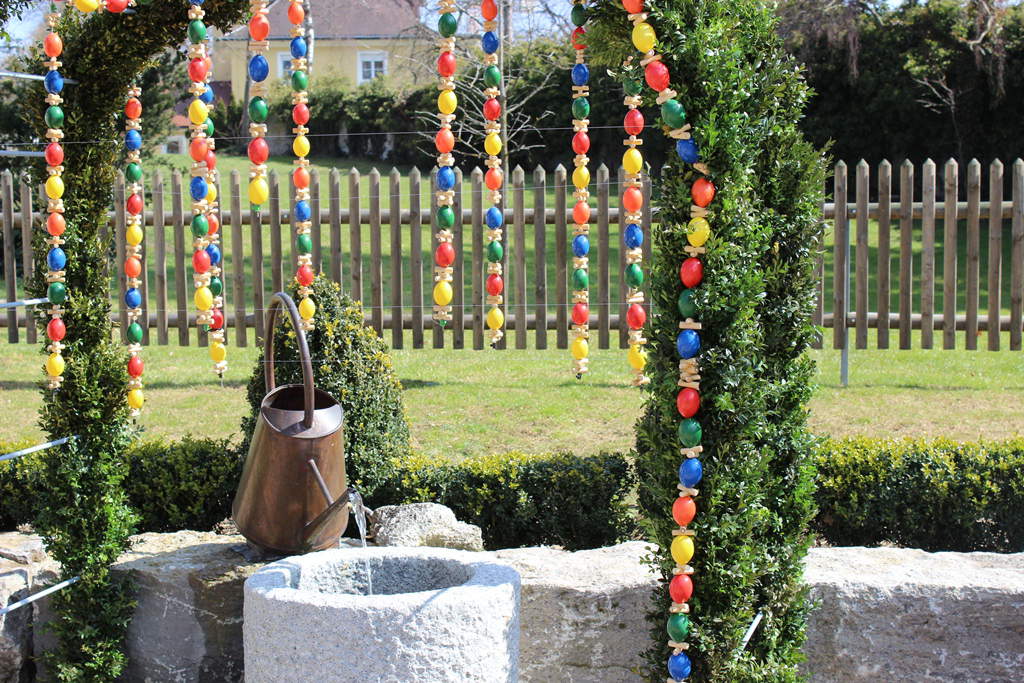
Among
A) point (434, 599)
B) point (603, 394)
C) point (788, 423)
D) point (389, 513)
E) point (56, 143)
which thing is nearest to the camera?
point (434, 599)

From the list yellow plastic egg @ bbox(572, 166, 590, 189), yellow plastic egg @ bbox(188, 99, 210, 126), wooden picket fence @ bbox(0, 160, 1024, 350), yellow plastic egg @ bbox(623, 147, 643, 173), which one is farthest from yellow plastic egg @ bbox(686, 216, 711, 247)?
wooden picket fence @ bbox(0, 160, 1024, 350)

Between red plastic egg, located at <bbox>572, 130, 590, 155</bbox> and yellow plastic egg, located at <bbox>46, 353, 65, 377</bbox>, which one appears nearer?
red plastic egg, located at <bbox>572, 130, 590, 155</bbox>

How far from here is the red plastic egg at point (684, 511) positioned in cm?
309

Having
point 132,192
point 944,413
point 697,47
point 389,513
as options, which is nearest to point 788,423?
point 697,47

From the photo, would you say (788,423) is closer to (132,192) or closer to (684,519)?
(684,519)

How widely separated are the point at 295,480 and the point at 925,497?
2.78 meters

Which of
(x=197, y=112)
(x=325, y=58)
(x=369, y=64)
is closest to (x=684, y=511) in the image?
(x=197, y=112)

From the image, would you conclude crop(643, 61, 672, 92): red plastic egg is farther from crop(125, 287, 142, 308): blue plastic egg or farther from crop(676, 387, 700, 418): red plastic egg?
crop(125, 287, 142, 308): blue plastic egg

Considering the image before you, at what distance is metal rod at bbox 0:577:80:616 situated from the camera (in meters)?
3.86

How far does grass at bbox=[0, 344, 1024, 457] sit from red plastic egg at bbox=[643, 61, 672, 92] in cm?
387

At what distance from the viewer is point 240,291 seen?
8.78 meters

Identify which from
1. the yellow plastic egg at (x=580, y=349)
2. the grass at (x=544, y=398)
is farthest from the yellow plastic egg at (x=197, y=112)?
the grass at (x=544, y=398)

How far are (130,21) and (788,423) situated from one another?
2.81 m

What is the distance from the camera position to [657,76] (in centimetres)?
297
